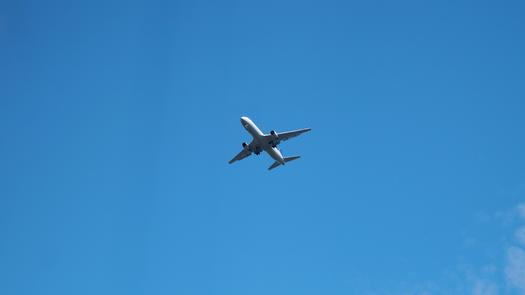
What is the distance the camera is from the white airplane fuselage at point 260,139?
138 m

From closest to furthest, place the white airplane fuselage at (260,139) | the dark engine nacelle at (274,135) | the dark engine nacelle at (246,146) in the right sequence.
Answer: the white airplane fuselage at (260,139), the dark engine nacelle at (274,135), the dark engine nacelle at (246,146)

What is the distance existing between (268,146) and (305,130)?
634 cm

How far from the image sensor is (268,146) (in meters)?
141

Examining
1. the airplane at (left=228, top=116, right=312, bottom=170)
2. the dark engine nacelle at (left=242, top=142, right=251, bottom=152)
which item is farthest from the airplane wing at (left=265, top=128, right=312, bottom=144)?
the dark engine nacelle at (left=242, top=142, right=251, bottom=152)

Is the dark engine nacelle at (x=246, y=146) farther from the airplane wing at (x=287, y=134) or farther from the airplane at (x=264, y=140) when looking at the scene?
the airplane wing at (x=287, y=134)

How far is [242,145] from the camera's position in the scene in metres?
145

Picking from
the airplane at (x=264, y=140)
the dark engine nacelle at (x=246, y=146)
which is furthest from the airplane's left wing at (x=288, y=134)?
the dark engine nacelle at (x=246, y=146)

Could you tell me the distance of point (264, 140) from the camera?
140250 millimetres

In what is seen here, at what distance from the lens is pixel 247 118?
138125 mm

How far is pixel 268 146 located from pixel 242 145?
5521 mm

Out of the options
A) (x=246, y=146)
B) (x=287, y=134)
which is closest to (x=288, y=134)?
(x=287, y=134)

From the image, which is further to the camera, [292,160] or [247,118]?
[292,160]

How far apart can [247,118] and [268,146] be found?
6.28m

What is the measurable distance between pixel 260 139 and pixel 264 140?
0.74 metres
